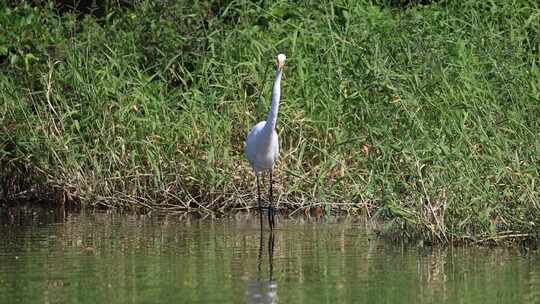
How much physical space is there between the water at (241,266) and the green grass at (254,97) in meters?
0.68

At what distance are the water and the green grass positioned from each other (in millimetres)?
675

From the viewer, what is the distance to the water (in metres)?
8.41

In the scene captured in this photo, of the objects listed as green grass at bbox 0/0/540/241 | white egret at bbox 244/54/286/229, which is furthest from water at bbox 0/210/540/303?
green grass at bbox 0/0/540/241

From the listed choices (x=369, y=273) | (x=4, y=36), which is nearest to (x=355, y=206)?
(x=369, y=273)

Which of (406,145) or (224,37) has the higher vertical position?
(224,37)

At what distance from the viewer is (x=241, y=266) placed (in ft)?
31.9

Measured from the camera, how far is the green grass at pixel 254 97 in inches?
458

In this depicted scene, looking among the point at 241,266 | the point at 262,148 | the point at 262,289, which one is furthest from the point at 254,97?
the point at 262,289

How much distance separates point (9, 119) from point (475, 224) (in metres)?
5.70

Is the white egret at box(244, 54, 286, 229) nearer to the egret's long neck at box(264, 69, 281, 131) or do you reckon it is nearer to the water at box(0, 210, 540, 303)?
the egret's long neck at box(264, 69, 281, 131)

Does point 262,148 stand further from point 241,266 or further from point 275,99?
point 241,266

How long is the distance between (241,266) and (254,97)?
3963 millimetres

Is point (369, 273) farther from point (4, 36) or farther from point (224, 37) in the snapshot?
point (4, 36)

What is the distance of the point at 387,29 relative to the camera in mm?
13516
